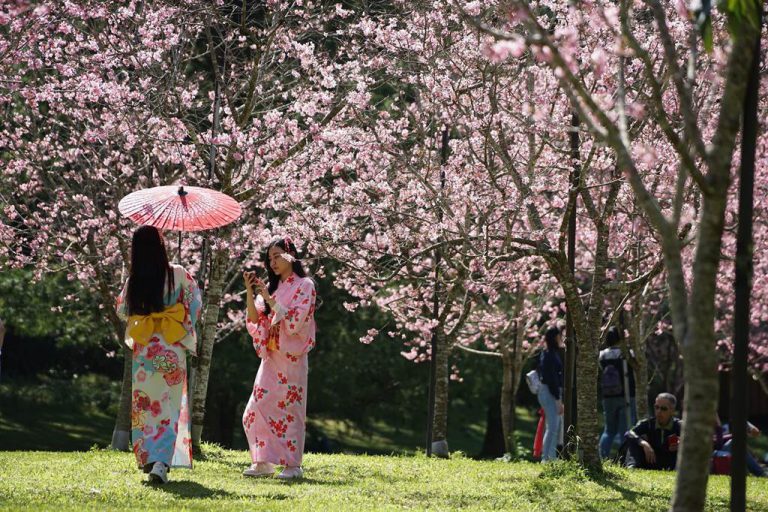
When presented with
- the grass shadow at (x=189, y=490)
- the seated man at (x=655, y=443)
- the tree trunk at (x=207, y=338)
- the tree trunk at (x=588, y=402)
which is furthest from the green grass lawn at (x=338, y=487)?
the seated man at (x=655, y=443)

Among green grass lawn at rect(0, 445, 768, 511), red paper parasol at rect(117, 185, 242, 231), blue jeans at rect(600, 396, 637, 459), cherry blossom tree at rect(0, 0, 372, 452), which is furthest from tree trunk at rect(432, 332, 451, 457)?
red paper parasol at rect(117, 185, 242, 231)

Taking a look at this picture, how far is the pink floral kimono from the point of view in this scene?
842cm

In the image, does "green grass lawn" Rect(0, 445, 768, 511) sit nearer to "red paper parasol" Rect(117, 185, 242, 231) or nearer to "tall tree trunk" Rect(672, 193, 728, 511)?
"red paper parasol" Rect(117, 185, 242, 231)

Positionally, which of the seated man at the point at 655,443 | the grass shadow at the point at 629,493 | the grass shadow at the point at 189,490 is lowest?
the grass shadow at the point at 189,490

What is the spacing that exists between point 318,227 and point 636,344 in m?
6.84

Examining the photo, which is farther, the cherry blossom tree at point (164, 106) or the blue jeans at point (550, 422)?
the blue jeans at point (550, 422)

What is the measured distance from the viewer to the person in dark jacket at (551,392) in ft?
40.5

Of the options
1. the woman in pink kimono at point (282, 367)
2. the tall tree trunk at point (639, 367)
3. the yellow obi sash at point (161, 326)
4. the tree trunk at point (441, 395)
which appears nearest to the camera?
the yellow obi sash at point (161, 326)

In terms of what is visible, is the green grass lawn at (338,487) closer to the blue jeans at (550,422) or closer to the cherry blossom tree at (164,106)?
the blue jeans at (550,422)

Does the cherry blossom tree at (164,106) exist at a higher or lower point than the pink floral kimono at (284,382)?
higher

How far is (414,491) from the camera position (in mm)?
7926

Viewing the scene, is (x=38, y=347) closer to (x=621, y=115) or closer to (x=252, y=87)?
(x=252, y=87)

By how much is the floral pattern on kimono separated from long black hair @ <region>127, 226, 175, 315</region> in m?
0.09

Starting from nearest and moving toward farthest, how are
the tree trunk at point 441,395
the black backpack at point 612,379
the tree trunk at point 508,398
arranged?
the black backpack at point 612,379 < the tree trunk at point 441,395 < the tree trunk at point 508,398
